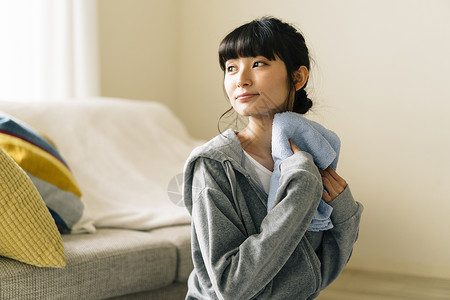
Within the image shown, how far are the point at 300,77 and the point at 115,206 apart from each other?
1049 mm

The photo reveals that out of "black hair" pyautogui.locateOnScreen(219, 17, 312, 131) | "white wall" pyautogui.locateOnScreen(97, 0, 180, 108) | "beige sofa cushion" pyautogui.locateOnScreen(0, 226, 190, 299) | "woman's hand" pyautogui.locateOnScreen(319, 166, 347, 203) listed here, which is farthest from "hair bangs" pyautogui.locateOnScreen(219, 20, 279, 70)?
"white wall" pyautogui.locateOnScreen(97, 0, 180, 108)

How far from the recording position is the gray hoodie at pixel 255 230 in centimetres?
91

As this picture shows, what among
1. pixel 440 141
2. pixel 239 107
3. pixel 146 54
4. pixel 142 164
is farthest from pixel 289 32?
pixel 146 54

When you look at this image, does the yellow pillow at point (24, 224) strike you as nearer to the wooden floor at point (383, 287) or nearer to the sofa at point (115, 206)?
the sofa at point (115, 206)

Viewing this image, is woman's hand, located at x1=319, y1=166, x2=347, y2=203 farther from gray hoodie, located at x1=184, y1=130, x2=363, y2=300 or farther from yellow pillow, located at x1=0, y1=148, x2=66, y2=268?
yellow pillow, located at x1=0, y1=148, x2=66, y2=268

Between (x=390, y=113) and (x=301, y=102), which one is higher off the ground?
(x=301, y=102)

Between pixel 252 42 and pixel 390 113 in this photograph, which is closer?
pixel 252 42

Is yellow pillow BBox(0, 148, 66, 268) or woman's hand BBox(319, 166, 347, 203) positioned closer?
woman's hand BBox(319, 166, 347, 203)

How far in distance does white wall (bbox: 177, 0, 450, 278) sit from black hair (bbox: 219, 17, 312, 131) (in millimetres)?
251

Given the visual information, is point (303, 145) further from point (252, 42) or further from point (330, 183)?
point (252, 42)

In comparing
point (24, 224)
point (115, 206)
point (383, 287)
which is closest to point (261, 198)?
point (24, 224)

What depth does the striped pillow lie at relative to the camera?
1539mm

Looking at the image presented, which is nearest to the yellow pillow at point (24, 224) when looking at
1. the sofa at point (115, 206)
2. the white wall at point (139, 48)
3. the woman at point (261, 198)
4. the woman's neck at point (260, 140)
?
the sofa at point (115, 206)

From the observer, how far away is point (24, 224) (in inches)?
48.1
